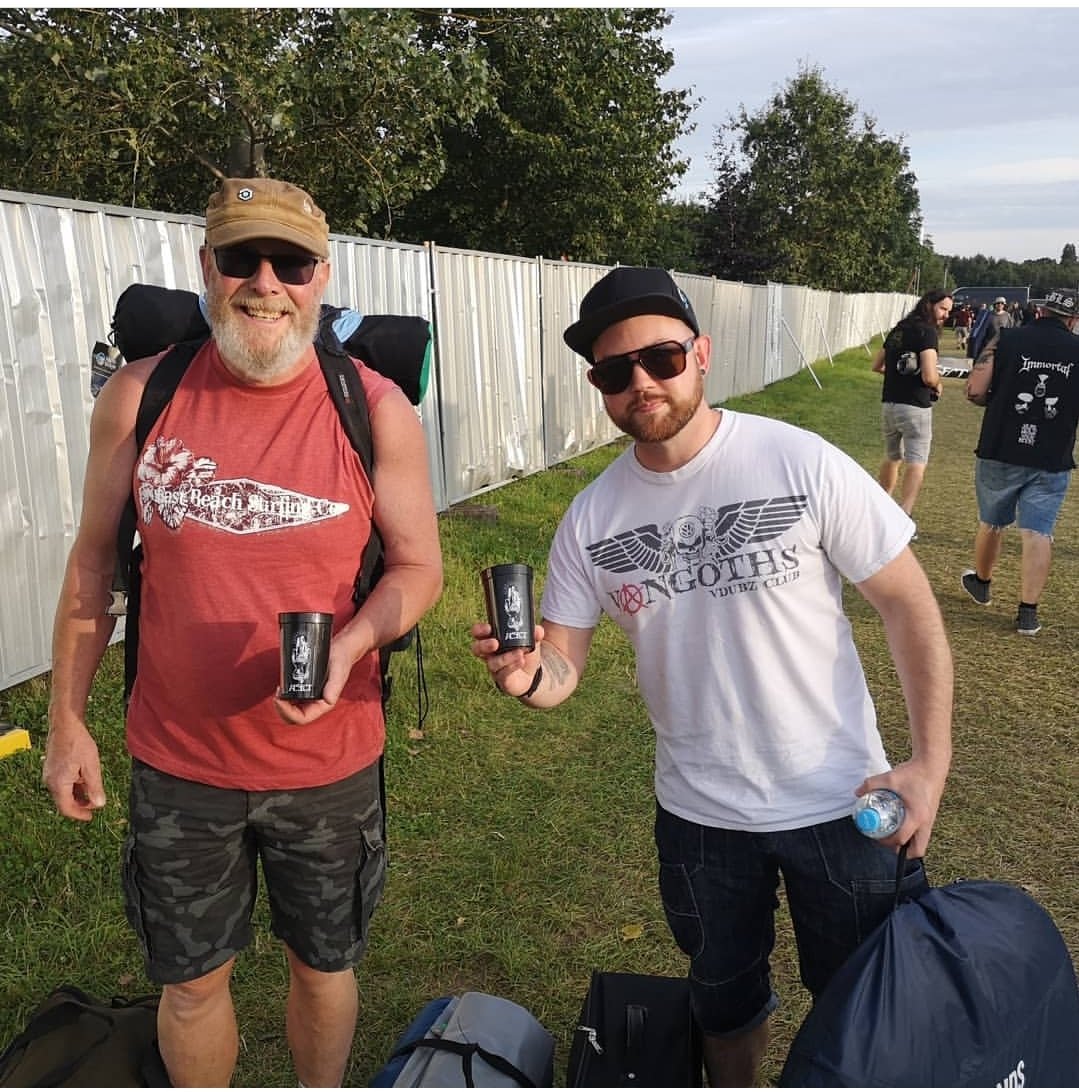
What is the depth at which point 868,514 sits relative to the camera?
75.4 inches

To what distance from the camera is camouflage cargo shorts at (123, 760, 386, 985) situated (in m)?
2.11

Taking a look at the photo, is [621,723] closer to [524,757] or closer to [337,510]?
[524,757]

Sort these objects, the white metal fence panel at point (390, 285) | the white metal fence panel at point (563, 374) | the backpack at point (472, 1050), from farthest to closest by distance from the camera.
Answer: the white metal fence panel at point (563, 374) → the white metal fence panel at point (390, 285) → the backpack at point (472, 1050)

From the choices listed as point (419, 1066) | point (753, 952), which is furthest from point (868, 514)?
point (419, 1066)

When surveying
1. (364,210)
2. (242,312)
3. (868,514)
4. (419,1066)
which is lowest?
(419,1066)

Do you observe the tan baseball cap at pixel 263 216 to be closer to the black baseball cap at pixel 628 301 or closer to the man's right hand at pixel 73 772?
the black baseball cap at pixel 628 301

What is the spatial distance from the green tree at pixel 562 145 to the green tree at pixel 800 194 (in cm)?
1678

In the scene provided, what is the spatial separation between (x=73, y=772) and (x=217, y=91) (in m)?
10.2

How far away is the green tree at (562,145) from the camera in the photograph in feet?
67.4

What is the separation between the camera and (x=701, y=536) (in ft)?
6.54

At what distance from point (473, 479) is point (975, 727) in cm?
564

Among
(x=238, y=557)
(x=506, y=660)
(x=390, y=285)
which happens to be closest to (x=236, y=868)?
(x=238, y=557)

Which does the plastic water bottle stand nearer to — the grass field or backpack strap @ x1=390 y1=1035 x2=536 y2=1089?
backpack strap @ x1=390 y1=1035 x2=536 y2=1089

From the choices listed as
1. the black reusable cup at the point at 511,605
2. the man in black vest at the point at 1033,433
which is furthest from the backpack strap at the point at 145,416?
the man in black vest at the point at 1033,433
